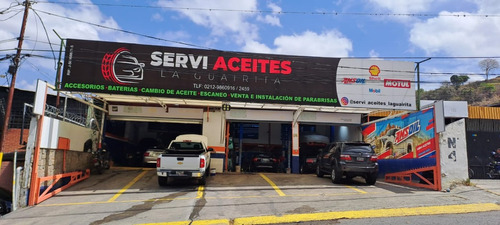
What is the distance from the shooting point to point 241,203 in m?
8.76

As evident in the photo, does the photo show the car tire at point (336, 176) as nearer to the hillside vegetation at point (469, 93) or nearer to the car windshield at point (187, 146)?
the car windshield at point (187, 146)

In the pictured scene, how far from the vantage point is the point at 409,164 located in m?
12.8

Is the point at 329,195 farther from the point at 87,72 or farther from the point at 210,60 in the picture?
the point at 87,72

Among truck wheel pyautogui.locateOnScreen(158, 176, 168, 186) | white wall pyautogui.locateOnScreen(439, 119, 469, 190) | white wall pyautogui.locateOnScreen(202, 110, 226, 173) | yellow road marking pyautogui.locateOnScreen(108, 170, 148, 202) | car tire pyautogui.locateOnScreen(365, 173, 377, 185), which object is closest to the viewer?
yellow road marking pyautogui.locateOnScreen(108, 170, 148, 202)

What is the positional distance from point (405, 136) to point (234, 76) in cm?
775

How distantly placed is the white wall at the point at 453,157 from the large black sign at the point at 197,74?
4349mm

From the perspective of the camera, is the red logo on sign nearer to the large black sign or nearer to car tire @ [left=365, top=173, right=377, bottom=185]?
the large black sign

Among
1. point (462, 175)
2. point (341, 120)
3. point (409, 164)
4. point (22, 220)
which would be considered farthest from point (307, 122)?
point (22, 220)

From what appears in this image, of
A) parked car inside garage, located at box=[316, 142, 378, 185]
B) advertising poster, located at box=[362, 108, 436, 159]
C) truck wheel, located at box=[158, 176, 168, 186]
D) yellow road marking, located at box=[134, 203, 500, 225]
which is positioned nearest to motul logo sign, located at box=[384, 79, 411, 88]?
advertising poster, located at box=[362, 108, 436, 159]

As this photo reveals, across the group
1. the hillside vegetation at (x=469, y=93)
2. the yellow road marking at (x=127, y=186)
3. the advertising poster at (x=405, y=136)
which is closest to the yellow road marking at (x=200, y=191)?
the yellow road marking at (x=127, y=186)

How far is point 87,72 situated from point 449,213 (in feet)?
42.3

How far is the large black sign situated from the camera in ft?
41.9

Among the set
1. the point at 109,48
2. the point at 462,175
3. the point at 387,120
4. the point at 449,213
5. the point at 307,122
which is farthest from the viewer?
the point at 307,122

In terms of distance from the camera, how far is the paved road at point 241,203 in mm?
7316
